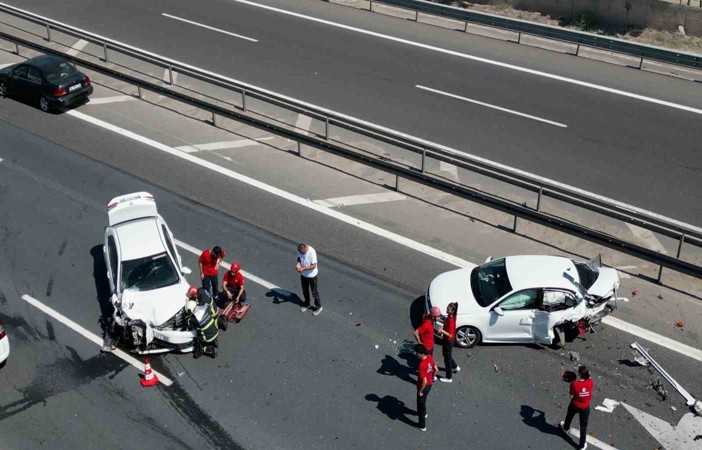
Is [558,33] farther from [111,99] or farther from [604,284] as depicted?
[604,284]

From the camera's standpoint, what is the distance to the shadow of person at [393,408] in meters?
12.2

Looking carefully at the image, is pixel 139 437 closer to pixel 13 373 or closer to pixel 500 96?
pixel 13 373

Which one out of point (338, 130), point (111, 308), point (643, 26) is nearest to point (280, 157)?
point (338, 130)

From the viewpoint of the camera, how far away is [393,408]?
12391 mm

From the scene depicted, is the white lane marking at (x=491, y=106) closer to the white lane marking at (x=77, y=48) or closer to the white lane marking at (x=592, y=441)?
the white lane marking at (x=592, y=441)

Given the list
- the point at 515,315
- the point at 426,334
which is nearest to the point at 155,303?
the point at 426,334

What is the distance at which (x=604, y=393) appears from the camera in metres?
12.5

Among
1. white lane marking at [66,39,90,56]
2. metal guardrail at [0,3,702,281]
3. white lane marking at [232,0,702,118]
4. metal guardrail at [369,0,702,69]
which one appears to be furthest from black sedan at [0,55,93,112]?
metal guardrail at [369,0,702,69]

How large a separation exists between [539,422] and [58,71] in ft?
54.0

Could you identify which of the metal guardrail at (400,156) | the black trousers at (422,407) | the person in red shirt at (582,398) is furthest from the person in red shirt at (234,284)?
the person in red shirt at (582,398)

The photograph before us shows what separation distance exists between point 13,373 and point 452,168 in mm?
10811

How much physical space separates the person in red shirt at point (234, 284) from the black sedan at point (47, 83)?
32.3 feet

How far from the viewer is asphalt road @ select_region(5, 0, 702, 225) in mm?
19344

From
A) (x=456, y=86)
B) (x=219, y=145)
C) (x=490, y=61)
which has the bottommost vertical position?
(x=219, y=145)
